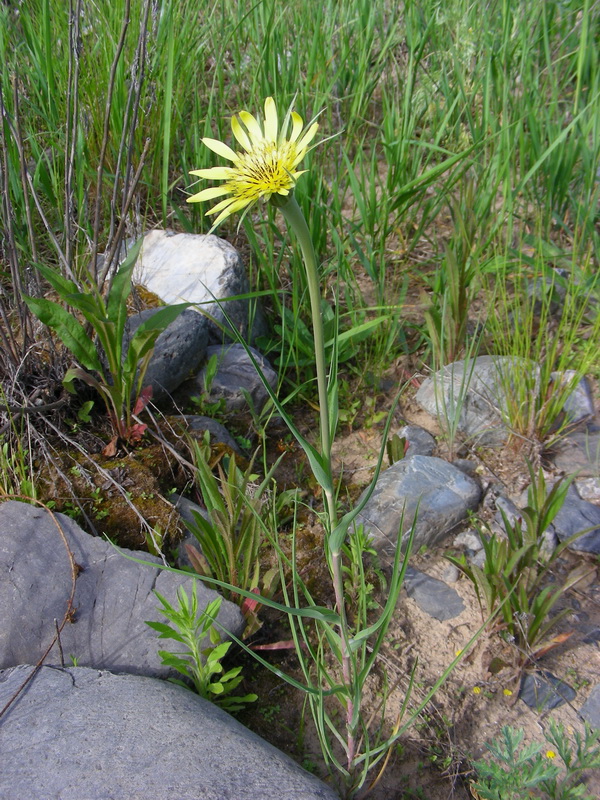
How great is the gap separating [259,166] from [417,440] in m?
Answer: 1.41

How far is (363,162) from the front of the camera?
2678mm

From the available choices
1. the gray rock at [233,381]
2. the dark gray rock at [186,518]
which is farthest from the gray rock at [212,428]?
the dark gray rock at [186,518]

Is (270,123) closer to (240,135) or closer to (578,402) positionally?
(240,135)

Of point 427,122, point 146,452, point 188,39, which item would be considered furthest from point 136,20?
point 146,452

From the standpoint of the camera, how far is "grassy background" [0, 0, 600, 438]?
7.39 ft

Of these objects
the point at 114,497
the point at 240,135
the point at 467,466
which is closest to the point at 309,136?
the point at 240,135

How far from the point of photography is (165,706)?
Answer: 130 centimetres

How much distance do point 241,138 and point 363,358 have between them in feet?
4.93

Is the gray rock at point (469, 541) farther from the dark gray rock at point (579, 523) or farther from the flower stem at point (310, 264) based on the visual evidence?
the flower stem at point (310, 264)

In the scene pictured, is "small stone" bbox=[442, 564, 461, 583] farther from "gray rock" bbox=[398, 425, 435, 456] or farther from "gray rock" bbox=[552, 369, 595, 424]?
"gray rock" bbox=[552, 369, 595, 424]

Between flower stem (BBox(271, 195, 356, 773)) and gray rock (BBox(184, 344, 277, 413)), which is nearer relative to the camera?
flower stem (BBox(271, 195, 356, 773))

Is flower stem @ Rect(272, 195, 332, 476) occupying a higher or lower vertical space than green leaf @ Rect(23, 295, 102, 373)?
higher

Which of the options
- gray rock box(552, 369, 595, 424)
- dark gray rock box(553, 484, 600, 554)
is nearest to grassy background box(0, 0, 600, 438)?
gray rock box(552, 369, 595, 424)

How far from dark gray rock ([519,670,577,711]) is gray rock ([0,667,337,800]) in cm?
60
